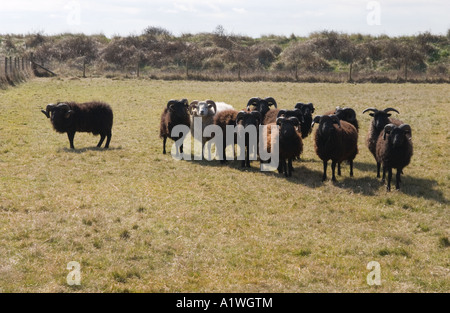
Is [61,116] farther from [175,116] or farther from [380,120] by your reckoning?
[380,120]

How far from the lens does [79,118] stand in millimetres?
13992

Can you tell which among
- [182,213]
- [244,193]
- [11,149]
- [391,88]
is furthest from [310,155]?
[391,88]

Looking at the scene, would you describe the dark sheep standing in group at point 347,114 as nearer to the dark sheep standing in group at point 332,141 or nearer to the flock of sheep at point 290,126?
the flock of sheep at point 290,126

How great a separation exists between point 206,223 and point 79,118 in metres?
7.63

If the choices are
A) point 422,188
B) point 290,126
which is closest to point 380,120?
point 422,188

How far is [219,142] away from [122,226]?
589cm

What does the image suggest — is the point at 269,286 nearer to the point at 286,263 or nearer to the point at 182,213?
the point at 286,263

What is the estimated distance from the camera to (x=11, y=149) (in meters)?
13.4

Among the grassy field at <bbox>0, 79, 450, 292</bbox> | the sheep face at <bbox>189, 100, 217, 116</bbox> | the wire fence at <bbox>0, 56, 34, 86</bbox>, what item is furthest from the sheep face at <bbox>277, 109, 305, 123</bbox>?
the wire fence at <bbox>0, 56, 34, 86</bbox>

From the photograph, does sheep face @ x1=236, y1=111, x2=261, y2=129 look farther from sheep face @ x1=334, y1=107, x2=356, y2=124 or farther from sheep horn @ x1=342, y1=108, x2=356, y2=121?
sheep horn @ x1=342, y1=108, x2=356, y2=121

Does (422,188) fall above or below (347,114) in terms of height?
below


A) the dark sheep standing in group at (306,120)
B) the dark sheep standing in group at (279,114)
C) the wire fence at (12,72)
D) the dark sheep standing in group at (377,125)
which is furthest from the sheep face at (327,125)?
the wire fence at (12,72)

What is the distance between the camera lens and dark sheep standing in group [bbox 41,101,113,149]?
1384 cm

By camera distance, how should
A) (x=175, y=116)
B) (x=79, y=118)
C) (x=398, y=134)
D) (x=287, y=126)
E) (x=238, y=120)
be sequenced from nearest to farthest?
(x=398, y=134) → (x=287, y=126) → (x=238, y=120) → (x=175, y=116) → (x=79, y=118)
